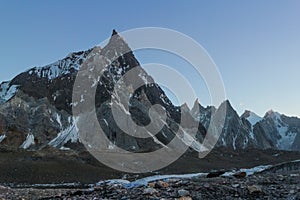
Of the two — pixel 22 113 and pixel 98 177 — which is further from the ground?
pixel 22 113

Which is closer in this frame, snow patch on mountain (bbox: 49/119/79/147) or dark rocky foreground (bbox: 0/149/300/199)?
dark rocky foreground (bbox: 0/149/300/199)

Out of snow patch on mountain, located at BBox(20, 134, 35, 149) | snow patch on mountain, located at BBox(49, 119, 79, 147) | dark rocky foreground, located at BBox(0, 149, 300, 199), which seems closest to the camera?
dark rocky foreground, located at BBox(0, 149, 300, 199)

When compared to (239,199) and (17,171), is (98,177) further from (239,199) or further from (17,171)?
(239,199)

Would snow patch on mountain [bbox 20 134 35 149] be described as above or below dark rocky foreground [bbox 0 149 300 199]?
above

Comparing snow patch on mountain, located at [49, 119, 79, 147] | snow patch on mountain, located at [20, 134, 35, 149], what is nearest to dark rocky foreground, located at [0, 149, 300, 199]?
snow patch on mountain, located at [20, 134, 35, 149]

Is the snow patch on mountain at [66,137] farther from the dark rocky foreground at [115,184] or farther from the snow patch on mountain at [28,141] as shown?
the dark rocky foreground at [115,184]

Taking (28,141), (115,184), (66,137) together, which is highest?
(66,137)

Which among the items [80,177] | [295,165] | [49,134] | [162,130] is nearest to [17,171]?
[80,177]

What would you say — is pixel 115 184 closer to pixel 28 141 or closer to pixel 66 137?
pixel 28 141

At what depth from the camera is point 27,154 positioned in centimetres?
10469

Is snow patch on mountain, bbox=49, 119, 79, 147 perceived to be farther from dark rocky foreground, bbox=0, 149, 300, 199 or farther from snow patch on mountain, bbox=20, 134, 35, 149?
dark rocky foreground, bbox=0, 149, 300, 199

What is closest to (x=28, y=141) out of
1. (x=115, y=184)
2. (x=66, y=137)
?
(x=66, y=137)

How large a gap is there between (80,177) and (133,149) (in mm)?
81635

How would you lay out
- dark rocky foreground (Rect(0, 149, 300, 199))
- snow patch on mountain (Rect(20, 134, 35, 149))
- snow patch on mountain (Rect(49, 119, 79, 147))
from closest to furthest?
dark rocky foreground (Rect(0, 149, 300, 199)) < snow patch on mountain (Rect(20, 134, 35, 149)) < snow patch on mountain (Rect(49, 119, 79, 147))
